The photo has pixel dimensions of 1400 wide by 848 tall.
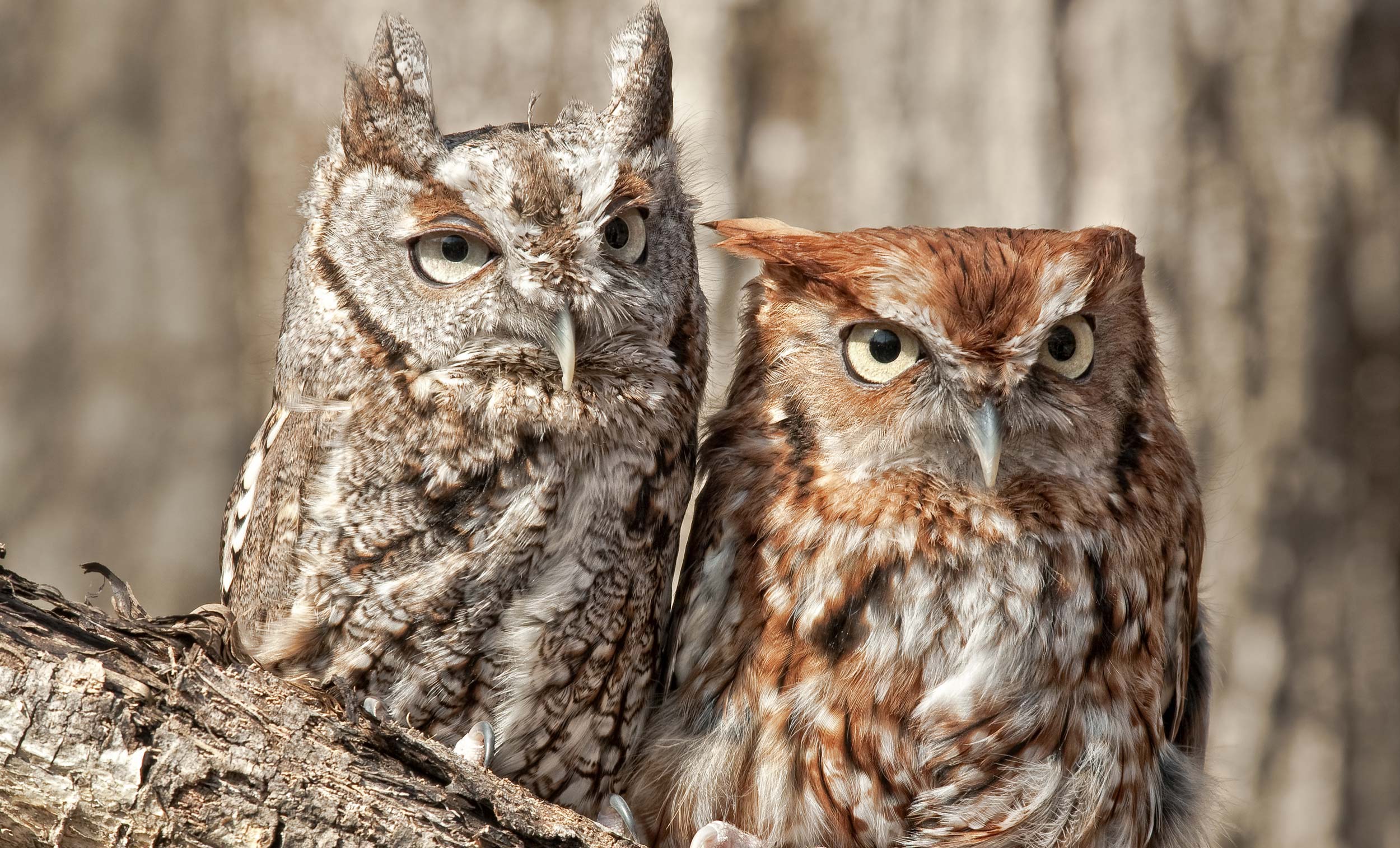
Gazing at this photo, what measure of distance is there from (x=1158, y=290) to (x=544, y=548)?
1.49 meters

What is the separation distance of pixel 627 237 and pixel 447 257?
29 cm

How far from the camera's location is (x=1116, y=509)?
179 cm

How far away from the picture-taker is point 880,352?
5.65 feet

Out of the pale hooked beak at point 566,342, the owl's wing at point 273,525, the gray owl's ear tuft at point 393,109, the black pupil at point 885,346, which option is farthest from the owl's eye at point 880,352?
the owl's wing at point 273,525

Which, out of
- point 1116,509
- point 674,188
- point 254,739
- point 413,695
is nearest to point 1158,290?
point 1116,509

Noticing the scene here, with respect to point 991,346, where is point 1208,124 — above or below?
above

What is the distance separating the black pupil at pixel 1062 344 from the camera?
66.7 inches

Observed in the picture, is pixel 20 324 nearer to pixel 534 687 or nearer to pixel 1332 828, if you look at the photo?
pixel 534 687

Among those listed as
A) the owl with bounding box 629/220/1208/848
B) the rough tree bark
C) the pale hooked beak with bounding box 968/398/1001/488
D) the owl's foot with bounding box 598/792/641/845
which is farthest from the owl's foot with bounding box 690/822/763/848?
the pale hooked beak with bounding box 968/398/1001/488

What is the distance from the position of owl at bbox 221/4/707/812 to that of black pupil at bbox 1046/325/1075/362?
0.60 metres

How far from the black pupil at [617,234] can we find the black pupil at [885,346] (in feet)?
1.38

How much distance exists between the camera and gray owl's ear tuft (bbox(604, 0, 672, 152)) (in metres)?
1.79

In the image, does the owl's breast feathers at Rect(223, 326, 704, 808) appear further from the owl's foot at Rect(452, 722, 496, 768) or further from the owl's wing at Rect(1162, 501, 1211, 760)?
the owl's wing at Rect(1162, 501, 1211, 760)

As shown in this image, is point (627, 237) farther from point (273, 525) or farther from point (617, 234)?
point (273, 525)
